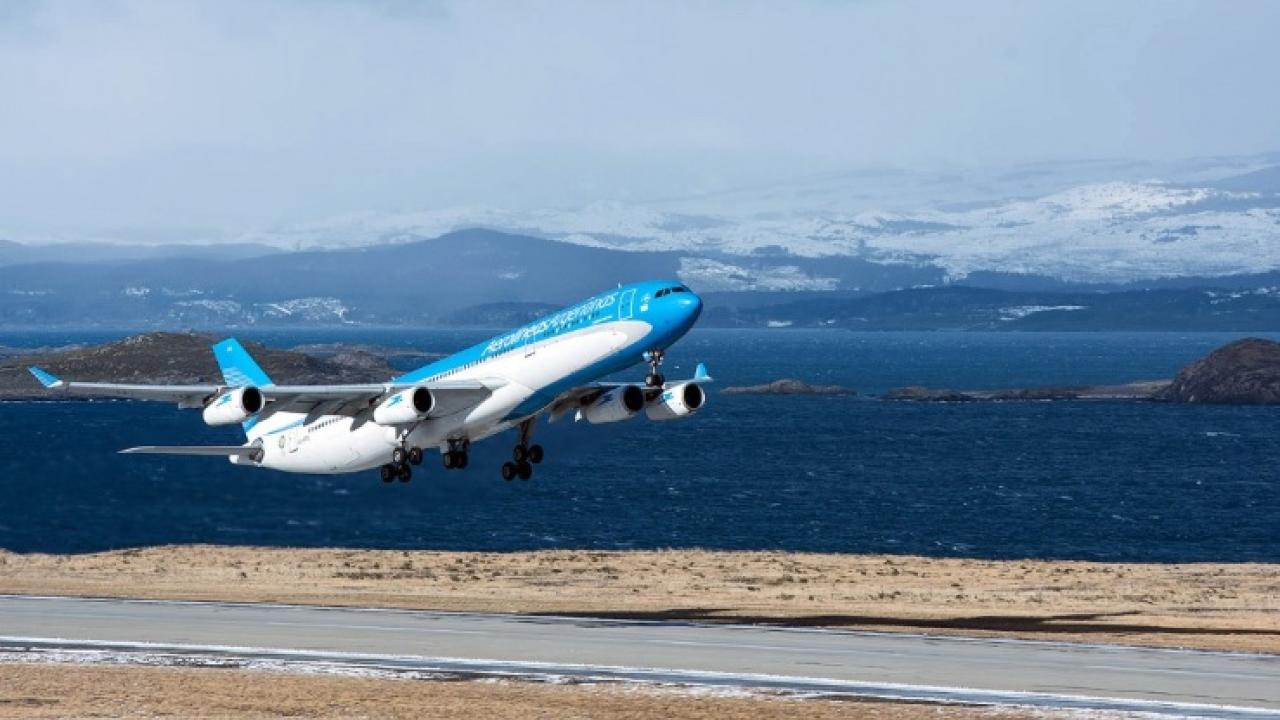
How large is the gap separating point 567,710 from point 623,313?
21.3 meters

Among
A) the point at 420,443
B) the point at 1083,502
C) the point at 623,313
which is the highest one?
the point at 623,313

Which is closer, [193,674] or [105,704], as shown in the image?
[105,704]

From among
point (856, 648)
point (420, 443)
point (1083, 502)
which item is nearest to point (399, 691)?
point (856, 648)

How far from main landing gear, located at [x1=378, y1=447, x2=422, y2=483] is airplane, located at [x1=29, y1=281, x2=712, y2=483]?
Answer: 40 mm

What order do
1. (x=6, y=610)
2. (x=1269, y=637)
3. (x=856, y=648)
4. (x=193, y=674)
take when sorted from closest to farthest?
(x=193, y=674) → (x=856, y=648) → (x=1269, y=637) → (x=6, y=610)

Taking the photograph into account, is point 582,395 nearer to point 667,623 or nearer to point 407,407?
point 407,407

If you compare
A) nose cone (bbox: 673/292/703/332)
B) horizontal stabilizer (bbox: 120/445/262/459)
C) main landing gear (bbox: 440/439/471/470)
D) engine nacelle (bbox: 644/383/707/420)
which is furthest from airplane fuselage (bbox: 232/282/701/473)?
horizontal stabilizer (bbox: 120/445/262/459)

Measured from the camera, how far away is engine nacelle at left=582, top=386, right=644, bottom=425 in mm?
66500

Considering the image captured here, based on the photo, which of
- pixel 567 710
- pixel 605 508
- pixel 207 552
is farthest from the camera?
pixel 605 508

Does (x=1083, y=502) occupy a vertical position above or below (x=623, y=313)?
below

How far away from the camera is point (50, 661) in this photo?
171 feet

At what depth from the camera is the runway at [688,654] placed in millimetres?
46125

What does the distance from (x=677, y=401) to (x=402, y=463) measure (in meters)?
11.6

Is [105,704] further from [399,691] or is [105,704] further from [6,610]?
[6,610]
